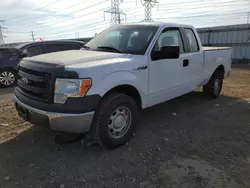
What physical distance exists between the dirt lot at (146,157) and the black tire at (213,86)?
54.2 inches

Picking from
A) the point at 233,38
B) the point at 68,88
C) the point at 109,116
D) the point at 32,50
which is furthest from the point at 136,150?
the point at 233,38

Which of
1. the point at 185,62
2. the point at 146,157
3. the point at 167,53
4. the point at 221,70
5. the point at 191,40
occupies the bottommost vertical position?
the point at 146,157

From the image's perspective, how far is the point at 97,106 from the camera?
10.4ft

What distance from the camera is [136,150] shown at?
3.49 m

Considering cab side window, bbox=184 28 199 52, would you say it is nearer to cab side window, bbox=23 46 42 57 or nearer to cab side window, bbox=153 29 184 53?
cab side window, bbox=153 29 184 53

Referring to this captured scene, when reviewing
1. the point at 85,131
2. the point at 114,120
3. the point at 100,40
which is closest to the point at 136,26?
the point at 100,40

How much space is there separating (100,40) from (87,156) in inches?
88.7

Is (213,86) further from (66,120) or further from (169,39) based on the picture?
(66,120)

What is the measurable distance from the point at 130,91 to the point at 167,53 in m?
0.85

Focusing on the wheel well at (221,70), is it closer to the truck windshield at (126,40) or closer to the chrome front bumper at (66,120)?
the truck windshield at (126,40)

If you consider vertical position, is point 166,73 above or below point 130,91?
above

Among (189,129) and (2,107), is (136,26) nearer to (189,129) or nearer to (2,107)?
(189,129)

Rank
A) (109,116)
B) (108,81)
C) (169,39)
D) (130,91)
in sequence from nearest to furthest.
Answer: (108,81)
(109,116)
(130,91)
(169,39)

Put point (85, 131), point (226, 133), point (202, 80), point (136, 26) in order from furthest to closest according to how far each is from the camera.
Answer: point (202, 80) < point (136, 26) < point (226, 133) < point (85, 131)
